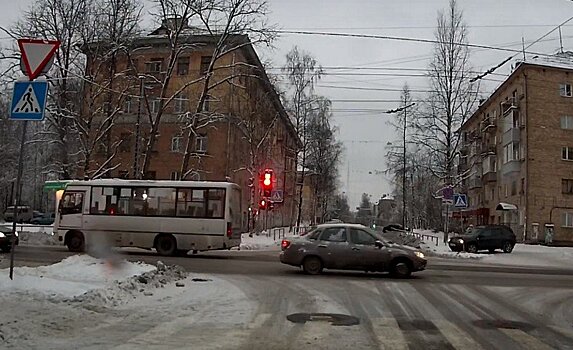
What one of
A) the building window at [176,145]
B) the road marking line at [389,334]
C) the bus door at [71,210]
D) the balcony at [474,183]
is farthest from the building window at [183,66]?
the road marking line at [389,334]

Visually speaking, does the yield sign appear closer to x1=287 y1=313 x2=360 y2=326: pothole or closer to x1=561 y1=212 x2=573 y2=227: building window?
x1=287 y1=313 x2=360 y2=326: pothole

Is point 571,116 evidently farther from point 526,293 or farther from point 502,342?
point 502,342

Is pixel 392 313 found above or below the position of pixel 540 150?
below

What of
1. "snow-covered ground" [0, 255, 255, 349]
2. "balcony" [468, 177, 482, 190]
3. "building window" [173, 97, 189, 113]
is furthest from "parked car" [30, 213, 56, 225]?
"snow-covered ground" [0, 255, 255, 349]

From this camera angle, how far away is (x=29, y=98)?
34.6ft

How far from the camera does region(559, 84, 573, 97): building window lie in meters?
50.2

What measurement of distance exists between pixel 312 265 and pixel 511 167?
38.9 metres

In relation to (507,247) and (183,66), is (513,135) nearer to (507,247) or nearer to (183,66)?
(507,247)

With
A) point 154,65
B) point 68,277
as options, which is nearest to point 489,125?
point 154,65

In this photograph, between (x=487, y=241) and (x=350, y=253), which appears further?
(x=487, y=241)

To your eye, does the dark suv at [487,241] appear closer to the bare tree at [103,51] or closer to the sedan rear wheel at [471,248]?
the sedan rear wheel at [471,248]

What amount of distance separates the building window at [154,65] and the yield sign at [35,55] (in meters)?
38.4

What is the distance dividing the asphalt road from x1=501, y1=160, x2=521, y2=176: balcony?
111 ft

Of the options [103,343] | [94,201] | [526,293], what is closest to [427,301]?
[526,293]
